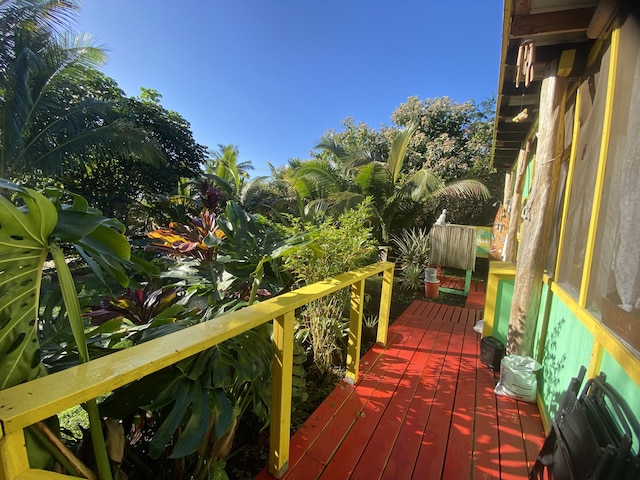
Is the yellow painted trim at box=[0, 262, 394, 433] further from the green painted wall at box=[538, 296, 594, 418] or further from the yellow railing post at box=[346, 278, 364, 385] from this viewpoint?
the green painted wall at box=[538, 296, 594, 418]

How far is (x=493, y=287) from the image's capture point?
294 cm

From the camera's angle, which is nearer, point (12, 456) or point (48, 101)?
point (12, 456)

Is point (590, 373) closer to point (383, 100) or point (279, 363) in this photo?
point (279, 363)

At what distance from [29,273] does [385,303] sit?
9.02 ft

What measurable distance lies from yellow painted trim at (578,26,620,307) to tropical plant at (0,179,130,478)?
7.24ft

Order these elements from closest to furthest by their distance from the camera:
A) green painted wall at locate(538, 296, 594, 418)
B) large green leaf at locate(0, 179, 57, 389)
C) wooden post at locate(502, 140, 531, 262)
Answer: large green leaf at locate(0, 179, 57, 389) → green painted wall at locate(538, 296, 594, 418) → wooden post at locate(502, 140, 531, 262)

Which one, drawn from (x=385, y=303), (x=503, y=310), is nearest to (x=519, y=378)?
(x=503, y=310)

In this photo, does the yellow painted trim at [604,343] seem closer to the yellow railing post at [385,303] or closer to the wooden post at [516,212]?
the yellow railing post at [385,303]

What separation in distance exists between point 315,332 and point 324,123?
16.6 m

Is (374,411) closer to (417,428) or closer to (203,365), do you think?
(417,428)

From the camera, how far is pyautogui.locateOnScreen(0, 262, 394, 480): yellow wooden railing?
1.94ft

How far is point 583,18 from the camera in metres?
1.89

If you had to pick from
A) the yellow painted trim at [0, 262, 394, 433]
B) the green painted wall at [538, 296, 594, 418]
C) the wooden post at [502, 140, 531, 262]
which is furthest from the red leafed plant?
the wooden post at [502, 140, 531, 262]

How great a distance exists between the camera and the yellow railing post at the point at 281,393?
144 cm
